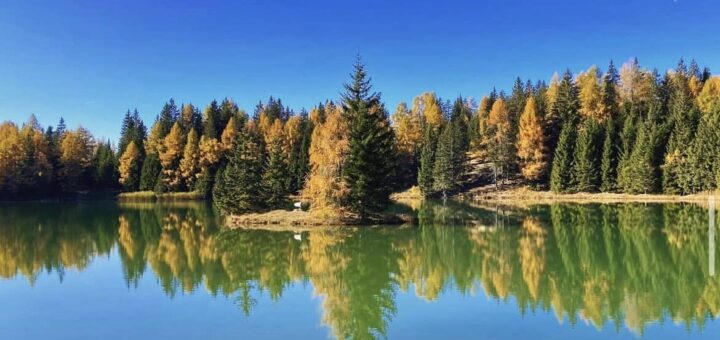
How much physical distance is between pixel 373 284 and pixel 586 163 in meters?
56.3

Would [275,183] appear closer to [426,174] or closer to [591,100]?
[426,174]

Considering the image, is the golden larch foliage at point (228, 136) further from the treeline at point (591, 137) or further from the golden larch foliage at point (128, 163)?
the treeline at point (591, 137)

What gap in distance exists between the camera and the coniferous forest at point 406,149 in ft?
125

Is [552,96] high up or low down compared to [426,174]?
up

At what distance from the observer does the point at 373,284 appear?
738 inches

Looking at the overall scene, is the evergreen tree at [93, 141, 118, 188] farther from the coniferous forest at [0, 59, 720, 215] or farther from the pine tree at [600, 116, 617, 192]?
the pine tree at [600, 116, 617, 192]

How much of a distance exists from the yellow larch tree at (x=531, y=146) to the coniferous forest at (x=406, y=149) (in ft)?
0.52

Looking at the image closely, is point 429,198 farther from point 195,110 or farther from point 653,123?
point 195,110

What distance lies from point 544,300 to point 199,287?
11.0 metres

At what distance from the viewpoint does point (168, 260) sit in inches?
994

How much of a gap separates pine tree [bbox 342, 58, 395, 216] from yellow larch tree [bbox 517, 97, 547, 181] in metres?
40.0

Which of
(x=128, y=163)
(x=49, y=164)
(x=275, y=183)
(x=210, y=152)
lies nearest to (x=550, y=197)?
(x=275, y=183)

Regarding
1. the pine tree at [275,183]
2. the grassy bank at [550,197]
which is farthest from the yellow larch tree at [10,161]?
the grassy bank at [550,197]

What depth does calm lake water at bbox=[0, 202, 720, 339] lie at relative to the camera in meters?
13.7
